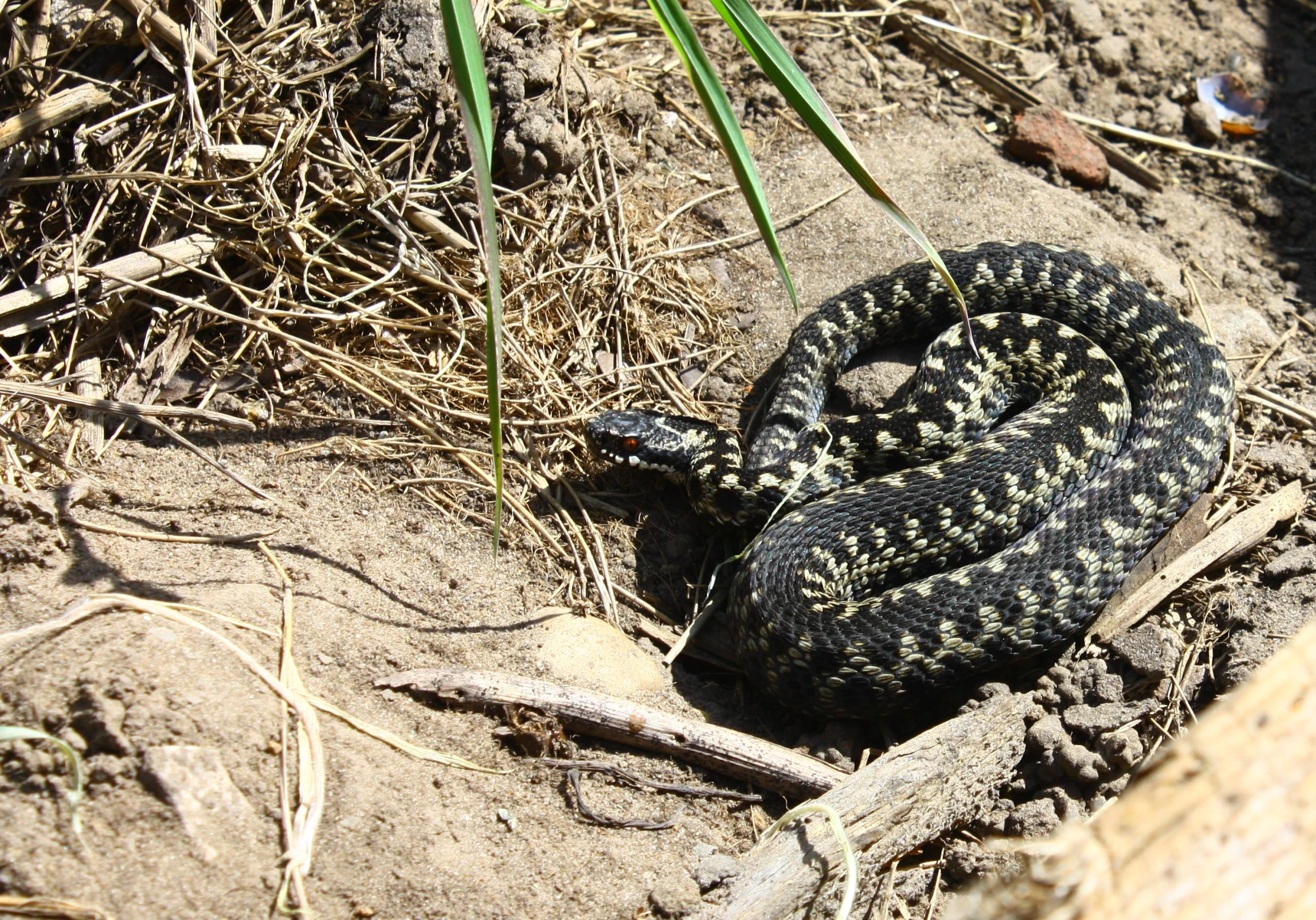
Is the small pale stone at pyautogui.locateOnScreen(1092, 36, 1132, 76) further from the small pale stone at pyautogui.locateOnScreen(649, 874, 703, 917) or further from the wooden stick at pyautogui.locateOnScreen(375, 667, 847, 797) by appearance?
the small pale stone at pyautogui.locateOnScreen(649, 874, 703, 917)

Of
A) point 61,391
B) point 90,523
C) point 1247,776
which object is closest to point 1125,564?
point 1247,776

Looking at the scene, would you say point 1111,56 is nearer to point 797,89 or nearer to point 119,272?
point 797,89

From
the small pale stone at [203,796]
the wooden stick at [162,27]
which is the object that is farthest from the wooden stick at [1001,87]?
the small pale stone at [203,796]

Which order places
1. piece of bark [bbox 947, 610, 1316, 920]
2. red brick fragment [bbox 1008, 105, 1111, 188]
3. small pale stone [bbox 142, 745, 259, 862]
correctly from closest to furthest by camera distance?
piece of bark [bbox 947, 610, 1316, 920]
small pale stone [bbox 142, 745, 259, 862]
red brick fragment [bbox 1008, 105, 1111, 188]

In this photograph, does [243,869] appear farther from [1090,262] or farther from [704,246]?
[1090,262]

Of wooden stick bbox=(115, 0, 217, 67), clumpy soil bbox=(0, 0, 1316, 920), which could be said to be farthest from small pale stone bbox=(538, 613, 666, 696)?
wooden stick bbox=(115, 0, 217, 67)
